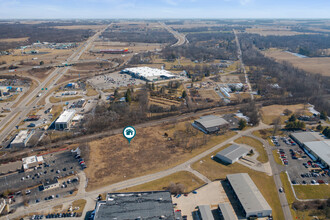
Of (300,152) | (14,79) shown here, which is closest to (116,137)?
(300,152)

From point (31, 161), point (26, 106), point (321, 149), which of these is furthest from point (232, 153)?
point (26, 106)

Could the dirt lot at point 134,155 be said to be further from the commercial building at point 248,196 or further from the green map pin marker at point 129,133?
the commercial building at point 248,196

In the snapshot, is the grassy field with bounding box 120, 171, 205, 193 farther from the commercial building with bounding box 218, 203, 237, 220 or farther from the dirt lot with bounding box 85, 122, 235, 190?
the commercial building with bounding box 218, 203, 237, 220

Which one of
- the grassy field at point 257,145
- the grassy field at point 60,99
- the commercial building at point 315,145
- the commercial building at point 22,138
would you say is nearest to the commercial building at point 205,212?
the grassy field at point 257,145

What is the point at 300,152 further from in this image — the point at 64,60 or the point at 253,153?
the point at 64,60

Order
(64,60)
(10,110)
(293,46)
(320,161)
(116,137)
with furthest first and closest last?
(293,46)
(64,60)
(10,110)
(116,137)
(320,161)

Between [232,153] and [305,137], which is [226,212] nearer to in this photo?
[232,153]
